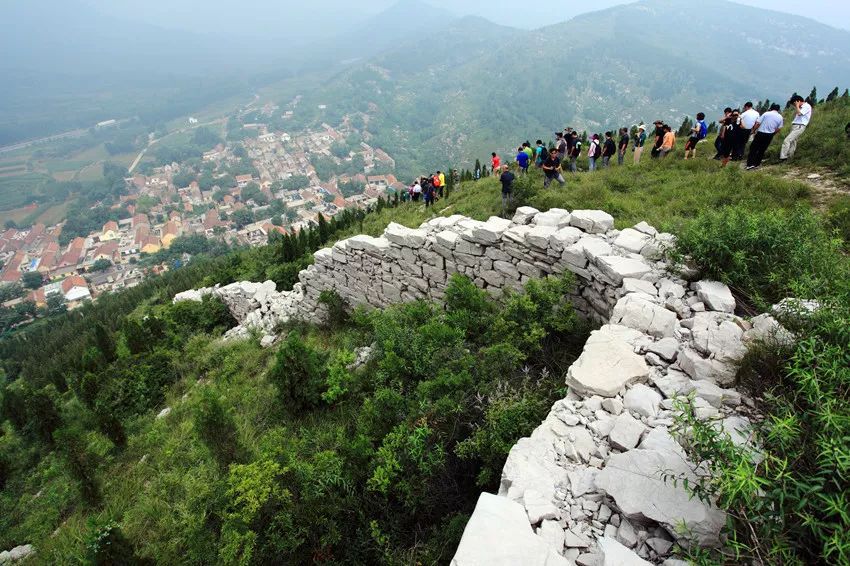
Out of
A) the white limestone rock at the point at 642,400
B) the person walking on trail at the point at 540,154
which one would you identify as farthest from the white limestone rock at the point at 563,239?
the person walking on trail at the point at 540,154

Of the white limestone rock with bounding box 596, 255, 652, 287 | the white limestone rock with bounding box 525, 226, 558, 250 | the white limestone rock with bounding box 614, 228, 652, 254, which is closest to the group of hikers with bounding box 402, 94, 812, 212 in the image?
the white limestone rock with bounding box 525, 226, 558, 250

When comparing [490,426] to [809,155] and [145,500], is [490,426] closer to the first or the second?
[145,500]

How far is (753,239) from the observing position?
4359 mm

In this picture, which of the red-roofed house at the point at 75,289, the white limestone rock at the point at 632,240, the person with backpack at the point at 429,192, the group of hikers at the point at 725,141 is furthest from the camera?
the red-roofed house at the point at 75,289

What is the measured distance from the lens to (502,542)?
2518 millimetres

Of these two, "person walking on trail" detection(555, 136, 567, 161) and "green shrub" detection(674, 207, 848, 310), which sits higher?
"green shrub" detection(674, 207, 848, 310)

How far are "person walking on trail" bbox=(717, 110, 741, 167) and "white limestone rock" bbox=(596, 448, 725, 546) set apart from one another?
922 cm

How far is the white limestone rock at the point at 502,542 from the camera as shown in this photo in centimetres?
242

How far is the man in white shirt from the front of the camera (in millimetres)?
8297

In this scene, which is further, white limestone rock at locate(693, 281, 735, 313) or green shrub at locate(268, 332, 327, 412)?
green shrub at locate(268, 332, 327, 412)

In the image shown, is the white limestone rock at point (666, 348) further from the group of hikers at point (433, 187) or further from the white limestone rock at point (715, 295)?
the group of hikers at point (433, 187)

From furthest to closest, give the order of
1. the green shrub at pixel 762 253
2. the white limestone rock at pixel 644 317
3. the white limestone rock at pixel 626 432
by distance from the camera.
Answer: the white limestone rock at pixel 644 317 → the green shrub at pixel 762 253 → the white limestone rock at pixel 626 432

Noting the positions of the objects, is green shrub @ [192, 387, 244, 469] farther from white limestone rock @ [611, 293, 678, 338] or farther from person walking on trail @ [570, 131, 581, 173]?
person walking on trail @ [570, 131, 581, 173]

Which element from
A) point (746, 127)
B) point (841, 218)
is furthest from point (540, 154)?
point (841, 218)
